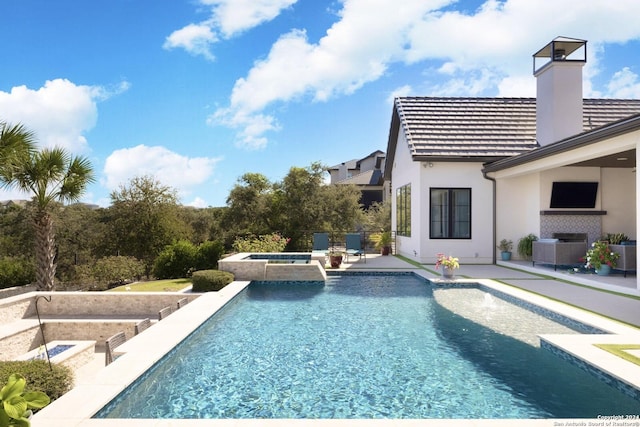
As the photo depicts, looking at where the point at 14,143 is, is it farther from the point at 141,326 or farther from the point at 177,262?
the point at 177,262

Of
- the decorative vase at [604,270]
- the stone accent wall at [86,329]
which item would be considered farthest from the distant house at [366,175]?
the stone accent wall at [86,329]

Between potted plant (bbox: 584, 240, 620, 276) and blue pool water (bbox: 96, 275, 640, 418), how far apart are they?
18.1 feet

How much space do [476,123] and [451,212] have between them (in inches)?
178

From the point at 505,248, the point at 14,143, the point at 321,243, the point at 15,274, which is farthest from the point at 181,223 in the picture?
the point at 505,248

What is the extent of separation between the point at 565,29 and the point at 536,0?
3398mm

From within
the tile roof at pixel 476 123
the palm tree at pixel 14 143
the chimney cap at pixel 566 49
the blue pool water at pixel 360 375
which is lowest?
the blue pool water at pixel 360 375

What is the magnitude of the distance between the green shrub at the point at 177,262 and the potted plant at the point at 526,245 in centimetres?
1191

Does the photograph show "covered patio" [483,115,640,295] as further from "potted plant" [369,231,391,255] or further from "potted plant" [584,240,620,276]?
"potted plant" [369,231,391,255]

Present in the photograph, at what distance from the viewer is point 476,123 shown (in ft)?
54.0

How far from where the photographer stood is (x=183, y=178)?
21875mm

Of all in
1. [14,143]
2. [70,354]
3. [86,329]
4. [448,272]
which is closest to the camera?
[70,354]

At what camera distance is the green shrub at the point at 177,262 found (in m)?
14.6

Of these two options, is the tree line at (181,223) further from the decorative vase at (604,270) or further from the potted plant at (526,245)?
the decorative vase at (604,270)

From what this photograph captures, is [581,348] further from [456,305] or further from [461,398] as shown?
[456,305]
